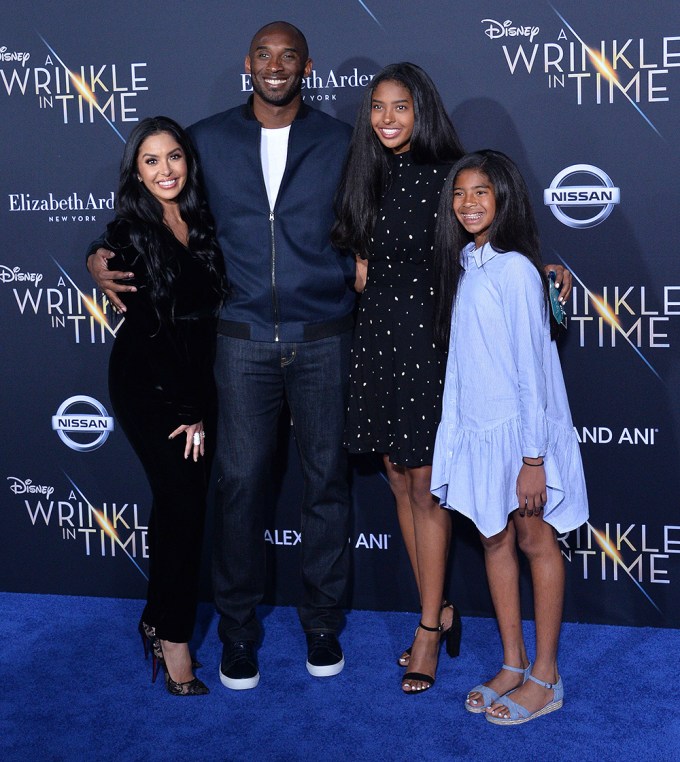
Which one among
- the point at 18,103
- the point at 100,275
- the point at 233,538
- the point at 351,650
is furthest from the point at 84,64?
the point at 351,650

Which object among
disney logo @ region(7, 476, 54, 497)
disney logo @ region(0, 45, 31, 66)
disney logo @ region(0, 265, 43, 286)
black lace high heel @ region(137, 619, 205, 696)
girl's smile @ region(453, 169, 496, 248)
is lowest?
black lace high heel @ region(137, 619, 205, 696)

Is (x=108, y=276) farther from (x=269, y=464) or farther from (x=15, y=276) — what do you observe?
(x=15, y=276)

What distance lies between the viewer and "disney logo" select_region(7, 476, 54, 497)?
12.0ft

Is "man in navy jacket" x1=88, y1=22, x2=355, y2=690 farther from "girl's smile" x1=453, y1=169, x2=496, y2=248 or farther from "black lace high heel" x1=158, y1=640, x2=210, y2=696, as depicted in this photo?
"girl's smile" x1=453, y1=169, x2=496, y2=248

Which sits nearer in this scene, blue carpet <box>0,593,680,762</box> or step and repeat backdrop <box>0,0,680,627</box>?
blue carpet <box>0,593,680,762</box>

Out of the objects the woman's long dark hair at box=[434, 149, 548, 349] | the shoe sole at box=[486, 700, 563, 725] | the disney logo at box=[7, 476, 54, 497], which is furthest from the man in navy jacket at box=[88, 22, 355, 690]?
the disney logo at box=[7, 476, 54, 497]

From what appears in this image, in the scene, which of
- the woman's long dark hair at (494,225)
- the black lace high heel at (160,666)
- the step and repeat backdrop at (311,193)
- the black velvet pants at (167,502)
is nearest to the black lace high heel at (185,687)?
the black lace high heel at (160,666)

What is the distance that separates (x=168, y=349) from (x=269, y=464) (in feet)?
1.80

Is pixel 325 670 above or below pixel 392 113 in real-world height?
below

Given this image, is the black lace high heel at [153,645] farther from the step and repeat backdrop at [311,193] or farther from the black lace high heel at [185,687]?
the step and repeat backdrop at [311,193]

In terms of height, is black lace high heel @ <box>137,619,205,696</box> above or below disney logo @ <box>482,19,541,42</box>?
below

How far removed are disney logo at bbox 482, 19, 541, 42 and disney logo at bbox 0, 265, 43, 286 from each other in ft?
5.86

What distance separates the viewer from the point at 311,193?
2850 mm

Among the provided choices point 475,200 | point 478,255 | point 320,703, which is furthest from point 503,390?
point 320,703
